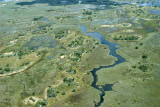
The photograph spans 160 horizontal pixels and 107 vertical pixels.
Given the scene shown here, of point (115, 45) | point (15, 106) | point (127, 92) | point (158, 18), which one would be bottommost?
point (15, 106)

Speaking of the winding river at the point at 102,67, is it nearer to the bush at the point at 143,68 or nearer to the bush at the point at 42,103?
the bush at the point at 143,68

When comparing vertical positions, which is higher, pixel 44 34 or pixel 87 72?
pixel 44 34

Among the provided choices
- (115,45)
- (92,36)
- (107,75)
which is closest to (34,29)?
(92,36)

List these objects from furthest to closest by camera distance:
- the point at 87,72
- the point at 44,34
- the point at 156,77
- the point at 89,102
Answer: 1. the point at 44,34
2. the point at 87,72
3. the point at 156,77
4. the point at 89,102

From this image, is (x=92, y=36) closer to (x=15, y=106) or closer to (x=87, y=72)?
(x=87, y=72)

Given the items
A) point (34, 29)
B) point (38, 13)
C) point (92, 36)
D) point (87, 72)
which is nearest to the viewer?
point (87, 72)

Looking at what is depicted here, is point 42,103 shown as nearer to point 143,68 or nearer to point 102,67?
point 102,67

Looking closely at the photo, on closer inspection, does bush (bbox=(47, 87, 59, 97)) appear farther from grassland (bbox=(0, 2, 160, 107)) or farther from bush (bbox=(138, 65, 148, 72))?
bush (bbox=(138, 65, 148, 72))

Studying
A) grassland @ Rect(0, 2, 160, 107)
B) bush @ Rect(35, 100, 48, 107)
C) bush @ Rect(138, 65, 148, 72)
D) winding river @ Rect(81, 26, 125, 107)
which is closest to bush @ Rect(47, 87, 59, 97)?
grassland @ Rect(0, 2, 160, 107)

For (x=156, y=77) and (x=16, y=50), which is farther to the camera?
(x=16, y=50)

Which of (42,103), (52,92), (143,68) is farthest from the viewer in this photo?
(143,68)

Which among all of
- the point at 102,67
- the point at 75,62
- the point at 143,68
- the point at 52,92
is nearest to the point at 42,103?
the point at 52,92
